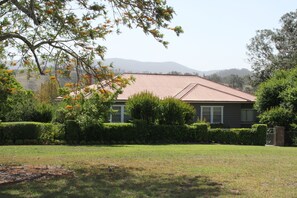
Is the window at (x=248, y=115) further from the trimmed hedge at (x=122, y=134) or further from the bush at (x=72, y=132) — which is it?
the bush at (x=72, y=132)

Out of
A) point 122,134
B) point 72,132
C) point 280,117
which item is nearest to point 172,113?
point 122,134

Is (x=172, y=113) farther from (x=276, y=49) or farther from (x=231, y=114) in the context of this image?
(x=276, y=49)

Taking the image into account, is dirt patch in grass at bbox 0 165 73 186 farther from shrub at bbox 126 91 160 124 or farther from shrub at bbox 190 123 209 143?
shrub at bbox 190 123 209 143

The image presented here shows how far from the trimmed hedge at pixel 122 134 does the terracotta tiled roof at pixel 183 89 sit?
7070 millimetres

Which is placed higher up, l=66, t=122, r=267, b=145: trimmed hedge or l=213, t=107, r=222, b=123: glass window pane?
l=213, t=107, r=222, b=123: glass window pane

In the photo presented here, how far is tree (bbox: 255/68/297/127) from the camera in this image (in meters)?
29.8

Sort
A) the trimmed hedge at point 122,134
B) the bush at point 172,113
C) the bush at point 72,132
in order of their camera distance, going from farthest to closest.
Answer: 1. the bush at point 172,113
2. the bush at point 72,132
3. the trimmed hedge at point 122,134

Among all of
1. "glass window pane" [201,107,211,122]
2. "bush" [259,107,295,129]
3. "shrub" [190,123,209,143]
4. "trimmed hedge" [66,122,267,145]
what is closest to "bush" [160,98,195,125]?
"trimmed hedge" [66,122,267,145]

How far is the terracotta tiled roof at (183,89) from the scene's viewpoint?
3516 cm

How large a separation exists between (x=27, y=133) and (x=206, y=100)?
1563 cm

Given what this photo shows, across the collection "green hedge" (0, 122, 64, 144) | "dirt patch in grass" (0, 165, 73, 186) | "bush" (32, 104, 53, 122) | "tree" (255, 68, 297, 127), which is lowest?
"dirt patch in grass" (0, 165, 73, 186)

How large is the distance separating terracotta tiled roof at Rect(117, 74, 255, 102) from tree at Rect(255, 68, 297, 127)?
3.02 metres

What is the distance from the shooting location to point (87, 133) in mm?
24812

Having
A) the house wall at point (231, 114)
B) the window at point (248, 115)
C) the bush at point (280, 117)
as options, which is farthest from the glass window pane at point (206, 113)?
the bush at point (280, 117)
